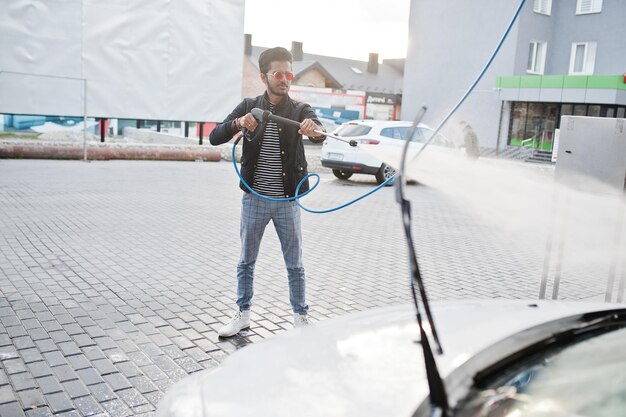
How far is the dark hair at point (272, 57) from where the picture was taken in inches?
167

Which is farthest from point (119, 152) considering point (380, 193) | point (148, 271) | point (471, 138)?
point (471, 138)

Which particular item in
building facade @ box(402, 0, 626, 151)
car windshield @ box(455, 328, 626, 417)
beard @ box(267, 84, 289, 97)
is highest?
building facade @ box(402, 0, 626, 151)

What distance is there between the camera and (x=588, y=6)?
107 ft

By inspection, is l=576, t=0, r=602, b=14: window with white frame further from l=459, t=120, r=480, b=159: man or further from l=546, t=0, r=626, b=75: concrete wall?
l=459, t=120, r=480, b=159: man

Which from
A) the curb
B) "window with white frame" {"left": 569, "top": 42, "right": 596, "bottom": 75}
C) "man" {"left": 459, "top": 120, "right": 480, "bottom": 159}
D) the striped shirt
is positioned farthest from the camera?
"window with white frame" {"left": 569, "top": 42, "right": 596, "bottom": 75}

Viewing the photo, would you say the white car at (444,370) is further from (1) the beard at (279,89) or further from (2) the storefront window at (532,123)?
(2) the storefront window at (532,123)

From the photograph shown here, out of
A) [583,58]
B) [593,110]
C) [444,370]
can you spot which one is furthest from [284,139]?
[583,58]

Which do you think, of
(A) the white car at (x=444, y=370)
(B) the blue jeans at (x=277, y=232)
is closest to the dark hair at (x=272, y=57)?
(B) the blue jeans at (x=277, y=232)

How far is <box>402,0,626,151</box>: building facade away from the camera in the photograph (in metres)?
30.7

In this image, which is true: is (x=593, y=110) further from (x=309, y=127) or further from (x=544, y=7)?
(x=309, y=127)

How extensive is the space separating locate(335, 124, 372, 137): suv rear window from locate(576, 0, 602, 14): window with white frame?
22.1 m

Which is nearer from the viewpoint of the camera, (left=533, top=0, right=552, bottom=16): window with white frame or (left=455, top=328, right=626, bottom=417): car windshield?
(left=455, top=328, right=626, bottom=417): car windshield

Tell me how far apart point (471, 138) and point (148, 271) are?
157 inches

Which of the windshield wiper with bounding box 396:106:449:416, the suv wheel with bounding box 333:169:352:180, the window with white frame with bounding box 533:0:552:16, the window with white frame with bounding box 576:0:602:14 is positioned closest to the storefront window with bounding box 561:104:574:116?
the window with white frame with bounding box 576:0:602:14
